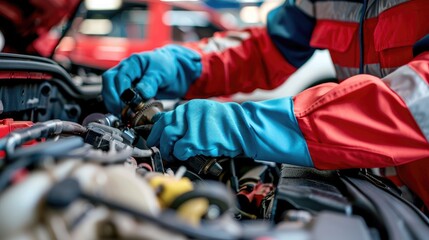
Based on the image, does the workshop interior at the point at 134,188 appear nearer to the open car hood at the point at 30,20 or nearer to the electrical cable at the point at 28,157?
the electrical cable at the point at 28,157

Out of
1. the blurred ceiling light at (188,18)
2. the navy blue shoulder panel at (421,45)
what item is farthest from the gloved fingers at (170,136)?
the blurred ceiling light at (188,18)

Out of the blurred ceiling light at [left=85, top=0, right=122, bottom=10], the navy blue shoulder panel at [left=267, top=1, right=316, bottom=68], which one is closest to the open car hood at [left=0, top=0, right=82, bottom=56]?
the navy blue shoulder panel at [left=267, top=1, right=316, bottom=68]

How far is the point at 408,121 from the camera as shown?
0.84 meters

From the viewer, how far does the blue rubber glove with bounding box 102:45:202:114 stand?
1.17 meters

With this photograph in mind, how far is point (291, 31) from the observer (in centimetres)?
156

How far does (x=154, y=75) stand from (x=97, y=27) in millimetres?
6965

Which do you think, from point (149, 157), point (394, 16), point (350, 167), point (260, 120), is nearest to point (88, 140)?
point (149, 157)

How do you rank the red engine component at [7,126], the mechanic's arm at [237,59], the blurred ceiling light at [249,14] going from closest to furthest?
the red engine component at [7,126] → the mechanic's arm at [237,59] → the blurred ceiling light at [249,14]

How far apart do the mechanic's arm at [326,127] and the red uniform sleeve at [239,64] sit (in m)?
0.62

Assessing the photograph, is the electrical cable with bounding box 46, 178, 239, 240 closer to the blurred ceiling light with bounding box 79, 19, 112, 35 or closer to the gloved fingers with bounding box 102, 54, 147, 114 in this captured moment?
the gloved fingers with bounding box 102, 54, 147, 114

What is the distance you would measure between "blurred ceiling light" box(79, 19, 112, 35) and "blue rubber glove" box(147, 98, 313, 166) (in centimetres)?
646

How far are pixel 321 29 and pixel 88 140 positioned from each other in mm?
912

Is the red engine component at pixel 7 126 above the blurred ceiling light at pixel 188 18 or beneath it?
above

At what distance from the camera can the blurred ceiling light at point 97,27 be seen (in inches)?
281
